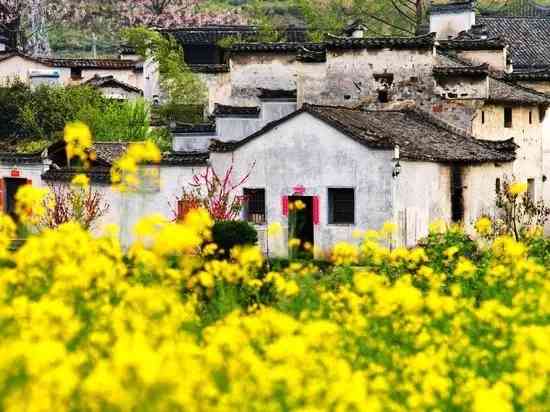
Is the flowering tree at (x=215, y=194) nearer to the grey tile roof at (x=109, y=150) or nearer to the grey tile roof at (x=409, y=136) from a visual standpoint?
the grey tile roof at (x=409, y=136)

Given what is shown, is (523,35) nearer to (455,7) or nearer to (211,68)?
(455,7)

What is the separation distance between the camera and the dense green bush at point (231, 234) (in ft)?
85.0

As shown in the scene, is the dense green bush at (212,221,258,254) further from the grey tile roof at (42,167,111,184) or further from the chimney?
the chimney

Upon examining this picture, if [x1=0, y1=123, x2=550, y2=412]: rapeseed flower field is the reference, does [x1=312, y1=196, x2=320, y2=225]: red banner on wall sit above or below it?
above

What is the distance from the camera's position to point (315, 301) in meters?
13.5

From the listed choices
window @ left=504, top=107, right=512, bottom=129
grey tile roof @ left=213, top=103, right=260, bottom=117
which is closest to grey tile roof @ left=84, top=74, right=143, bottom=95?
grey tile roof @ left=213, top=103, right=260, bottom=117

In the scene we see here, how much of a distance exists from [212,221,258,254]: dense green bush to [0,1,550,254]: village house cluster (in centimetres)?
140

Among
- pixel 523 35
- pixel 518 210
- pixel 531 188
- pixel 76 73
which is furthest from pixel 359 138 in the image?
pixel 76 73

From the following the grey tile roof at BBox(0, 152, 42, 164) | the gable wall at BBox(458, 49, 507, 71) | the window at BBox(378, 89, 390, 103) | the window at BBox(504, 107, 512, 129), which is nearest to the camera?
the grey tile roof at BBox(0, 152, 42, 164)

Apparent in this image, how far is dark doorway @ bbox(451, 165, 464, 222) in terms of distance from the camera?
32.2 metres

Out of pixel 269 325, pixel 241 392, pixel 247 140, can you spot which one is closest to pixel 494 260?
pixel 269 325

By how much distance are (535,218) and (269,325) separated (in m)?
27.1

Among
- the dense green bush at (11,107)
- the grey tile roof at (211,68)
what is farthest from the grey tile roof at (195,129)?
the dense green bush at (11,107)

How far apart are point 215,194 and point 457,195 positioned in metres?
5.52
